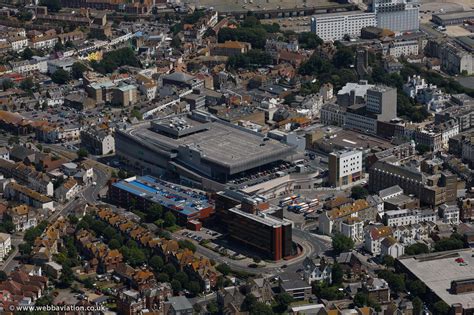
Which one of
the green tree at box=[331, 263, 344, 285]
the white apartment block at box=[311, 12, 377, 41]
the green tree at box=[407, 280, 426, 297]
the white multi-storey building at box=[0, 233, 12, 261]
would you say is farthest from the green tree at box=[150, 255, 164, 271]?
the white apartment block at box=[311, 12, 377, 41]

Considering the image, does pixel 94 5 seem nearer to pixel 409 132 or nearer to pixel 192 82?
pixel 192 82

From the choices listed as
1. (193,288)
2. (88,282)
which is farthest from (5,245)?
(193,288)

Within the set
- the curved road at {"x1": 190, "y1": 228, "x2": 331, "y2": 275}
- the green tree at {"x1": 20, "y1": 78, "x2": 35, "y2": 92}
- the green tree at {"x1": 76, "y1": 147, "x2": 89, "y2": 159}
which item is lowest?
the curved road at {"x1": 190, "y1": 228, "x2": 331, "y2": 275}

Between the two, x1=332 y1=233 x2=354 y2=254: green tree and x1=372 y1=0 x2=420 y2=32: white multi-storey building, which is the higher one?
x1=372 y1=0 x2=420 y2=32: white multi-storey building

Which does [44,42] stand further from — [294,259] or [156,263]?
[294,259]

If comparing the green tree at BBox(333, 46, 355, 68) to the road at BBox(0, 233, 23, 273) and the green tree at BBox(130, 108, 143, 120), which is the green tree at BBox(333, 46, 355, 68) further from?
the road at BBox(0, 233, 23, 273)

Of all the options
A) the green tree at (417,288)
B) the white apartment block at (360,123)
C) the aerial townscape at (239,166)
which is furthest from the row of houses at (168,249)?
the white apartment block at (360,123)

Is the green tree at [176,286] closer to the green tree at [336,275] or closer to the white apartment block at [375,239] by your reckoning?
the green tree at [336,275]
